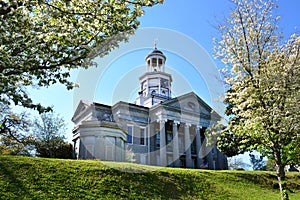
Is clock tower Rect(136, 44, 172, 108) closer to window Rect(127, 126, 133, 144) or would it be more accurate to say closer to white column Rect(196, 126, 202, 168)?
white column Rect(196, 126, 202, 168)

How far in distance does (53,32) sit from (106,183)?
802 cm

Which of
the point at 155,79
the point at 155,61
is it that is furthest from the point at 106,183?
the point at 155,61

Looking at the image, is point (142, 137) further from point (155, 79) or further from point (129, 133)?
point (155, 79)

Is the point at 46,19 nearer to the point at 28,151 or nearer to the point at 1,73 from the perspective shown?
the point at 1,73

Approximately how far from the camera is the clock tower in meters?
43.3

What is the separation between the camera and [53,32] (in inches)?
229

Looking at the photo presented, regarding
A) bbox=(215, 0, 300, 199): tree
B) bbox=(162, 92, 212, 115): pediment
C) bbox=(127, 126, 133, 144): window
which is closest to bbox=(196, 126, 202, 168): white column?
bbox=(162, 92, 212, 115): pediment

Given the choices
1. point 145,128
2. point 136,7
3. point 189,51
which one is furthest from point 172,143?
point 136,7

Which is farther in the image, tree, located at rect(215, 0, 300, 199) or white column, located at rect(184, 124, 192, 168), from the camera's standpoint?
white column, located at rect(184, 124, 192, 168)

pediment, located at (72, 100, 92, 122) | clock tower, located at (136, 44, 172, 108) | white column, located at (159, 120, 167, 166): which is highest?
clock tower, located at (136, 44, 172, 108)

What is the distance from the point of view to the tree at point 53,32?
5.55m

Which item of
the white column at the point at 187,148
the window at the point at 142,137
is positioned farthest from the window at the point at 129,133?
the white column at the point at 187,148

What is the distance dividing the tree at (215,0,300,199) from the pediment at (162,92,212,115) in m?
24.5

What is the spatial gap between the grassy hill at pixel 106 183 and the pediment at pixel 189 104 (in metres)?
20.0
